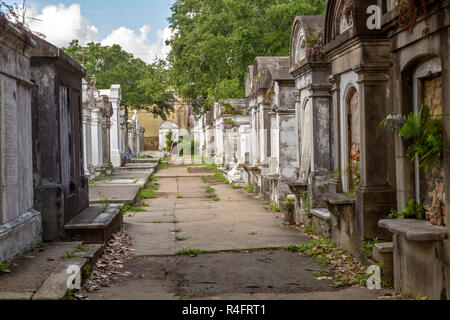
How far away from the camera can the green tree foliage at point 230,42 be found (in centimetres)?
2033

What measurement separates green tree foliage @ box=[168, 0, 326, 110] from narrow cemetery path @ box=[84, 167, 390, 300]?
1037 centimetres

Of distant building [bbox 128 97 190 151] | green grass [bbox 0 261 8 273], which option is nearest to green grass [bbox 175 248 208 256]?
green grass [bbox 0 261 8 273]

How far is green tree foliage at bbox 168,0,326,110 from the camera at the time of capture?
20.3 metres

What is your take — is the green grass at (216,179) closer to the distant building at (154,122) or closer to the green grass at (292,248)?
the green grass at (292,248)

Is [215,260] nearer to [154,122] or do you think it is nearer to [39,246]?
[39,246]

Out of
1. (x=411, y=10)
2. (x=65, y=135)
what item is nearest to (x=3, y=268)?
(x=65, y=135)

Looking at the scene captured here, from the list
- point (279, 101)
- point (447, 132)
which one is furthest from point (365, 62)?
point (279, 101)

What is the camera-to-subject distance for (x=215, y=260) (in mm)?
6738

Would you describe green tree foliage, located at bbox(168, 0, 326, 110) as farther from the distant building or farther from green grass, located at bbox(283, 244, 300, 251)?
the distant building

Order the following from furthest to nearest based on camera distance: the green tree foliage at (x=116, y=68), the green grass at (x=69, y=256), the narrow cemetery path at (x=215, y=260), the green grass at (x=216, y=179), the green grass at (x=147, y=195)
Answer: the green tree foliage at (x=116, y=68)
the green grass at (x=216, y=179)
the green grass at (x=147, y=195)
the green grass at (x=69, y=256)
the narrow cemetery path at (x=215, y=260)

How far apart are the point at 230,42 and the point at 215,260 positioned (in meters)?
15.6

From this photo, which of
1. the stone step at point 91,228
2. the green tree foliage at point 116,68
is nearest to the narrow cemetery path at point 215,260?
the stone step at point 91,228

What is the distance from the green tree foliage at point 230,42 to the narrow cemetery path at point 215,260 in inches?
408

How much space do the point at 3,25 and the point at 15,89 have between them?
0.97 meters
